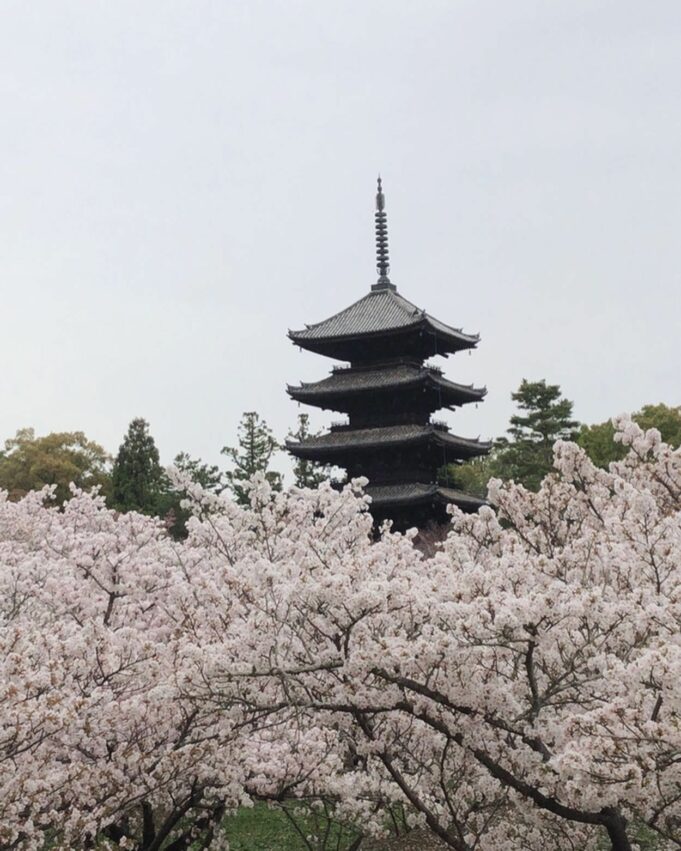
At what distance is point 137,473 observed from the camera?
3984 cm

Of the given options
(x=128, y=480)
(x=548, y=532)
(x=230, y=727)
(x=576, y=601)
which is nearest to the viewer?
(x=576, y=601)

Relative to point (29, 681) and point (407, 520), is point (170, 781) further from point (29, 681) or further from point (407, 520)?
point (407, 520)

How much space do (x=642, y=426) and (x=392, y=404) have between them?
1088 cm

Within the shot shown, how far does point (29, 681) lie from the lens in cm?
566

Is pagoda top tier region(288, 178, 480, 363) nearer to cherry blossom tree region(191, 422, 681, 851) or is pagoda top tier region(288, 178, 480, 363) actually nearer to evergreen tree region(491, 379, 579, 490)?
evergreen tree region(491, 379, 579, 490)

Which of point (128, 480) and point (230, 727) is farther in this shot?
point (128, 480)

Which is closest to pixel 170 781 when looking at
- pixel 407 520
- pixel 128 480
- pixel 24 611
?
pixel 24 611

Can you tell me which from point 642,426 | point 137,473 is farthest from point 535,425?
point 137,473

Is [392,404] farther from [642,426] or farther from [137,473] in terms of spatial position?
[137,473]

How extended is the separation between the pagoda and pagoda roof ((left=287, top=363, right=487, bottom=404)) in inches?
1.3

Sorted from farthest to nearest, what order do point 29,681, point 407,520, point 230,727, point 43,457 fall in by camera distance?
point 43,457 < point 407,520 < point 230,727 < point 29,681

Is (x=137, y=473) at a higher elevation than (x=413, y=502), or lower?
higher

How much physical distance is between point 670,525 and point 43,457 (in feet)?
144

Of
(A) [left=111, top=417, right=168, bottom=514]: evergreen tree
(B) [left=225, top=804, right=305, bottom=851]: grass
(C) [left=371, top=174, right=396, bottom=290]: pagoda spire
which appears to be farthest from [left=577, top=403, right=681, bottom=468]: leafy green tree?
(B) [left=225, top=804, right=305, bottom=851]: grass
